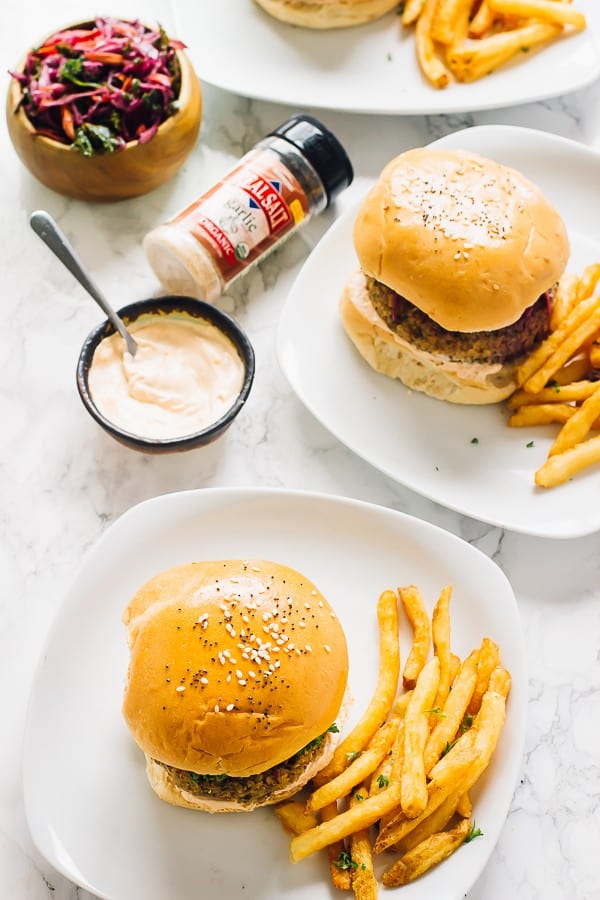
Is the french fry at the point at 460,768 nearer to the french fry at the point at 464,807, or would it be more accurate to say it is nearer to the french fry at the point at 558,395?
the french fry at the point at 464,807

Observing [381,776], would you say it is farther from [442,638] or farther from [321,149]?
[321,149]

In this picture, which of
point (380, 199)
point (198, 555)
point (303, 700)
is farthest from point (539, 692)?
point (380, 199)

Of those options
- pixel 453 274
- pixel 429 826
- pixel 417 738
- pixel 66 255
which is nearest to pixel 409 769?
pixel 417 738

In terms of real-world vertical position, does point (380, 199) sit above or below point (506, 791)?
above

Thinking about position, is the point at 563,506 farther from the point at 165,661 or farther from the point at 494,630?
the point at 165,661

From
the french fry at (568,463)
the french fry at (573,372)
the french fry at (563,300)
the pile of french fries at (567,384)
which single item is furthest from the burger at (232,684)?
the french fry at (563,300)

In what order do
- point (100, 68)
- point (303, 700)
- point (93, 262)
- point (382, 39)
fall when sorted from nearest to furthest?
1. point (303, 700)
2. point (100, 68)
3. point (93, 262)
4. point (382, 39)
